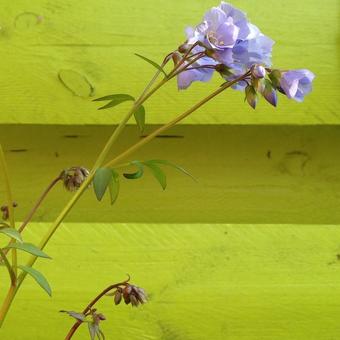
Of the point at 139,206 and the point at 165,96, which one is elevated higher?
the point at 165,96

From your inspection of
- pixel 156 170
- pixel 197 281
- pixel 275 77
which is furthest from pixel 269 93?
pixel 197 281

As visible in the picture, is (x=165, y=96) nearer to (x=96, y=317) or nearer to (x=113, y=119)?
(x=113, y=119)

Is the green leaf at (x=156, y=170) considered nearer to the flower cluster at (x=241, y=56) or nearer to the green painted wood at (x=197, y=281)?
the flower cluster at (x=241, y=56)

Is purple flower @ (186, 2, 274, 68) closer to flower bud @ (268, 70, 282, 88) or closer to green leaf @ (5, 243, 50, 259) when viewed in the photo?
flower bud @ (268, 70, 282, 88)

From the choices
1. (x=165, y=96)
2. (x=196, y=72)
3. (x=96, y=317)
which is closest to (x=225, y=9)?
(x=196, y=72)

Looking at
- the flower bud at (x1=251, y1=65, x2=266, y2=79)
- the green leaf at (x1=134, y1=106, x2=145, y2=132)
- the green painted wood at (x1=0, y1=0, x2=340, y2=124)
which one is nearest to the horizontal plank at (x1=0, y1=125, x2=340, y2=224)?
the green painted wood at (x1=0, y1=0, x2=340, y2=124)
